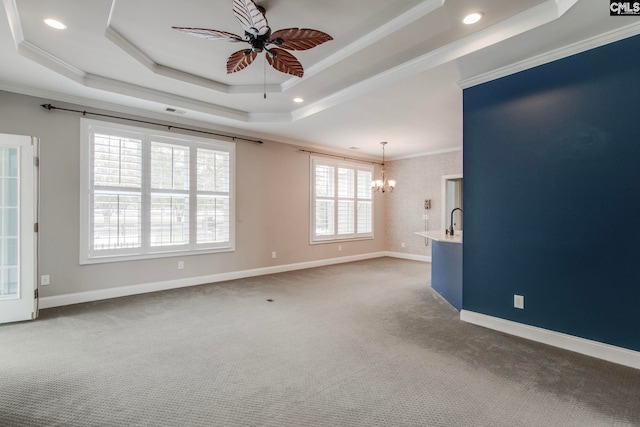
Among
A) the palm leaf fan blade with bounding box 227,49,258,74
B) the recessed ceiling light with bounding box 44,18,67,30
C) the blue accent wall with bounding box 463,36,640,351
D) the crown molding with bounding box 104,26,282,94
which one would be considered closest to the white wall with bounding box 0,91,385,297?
the crown molding with bounding box 104,26,282,94

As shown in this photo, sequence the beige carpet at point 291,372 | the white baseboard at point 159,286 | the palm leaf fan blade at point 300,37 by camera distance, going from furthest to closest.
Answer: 1. the white baseboard at point 159,286
2. the palm leaf fan blade at point 300,37
3. the beige carpet at point 291,372

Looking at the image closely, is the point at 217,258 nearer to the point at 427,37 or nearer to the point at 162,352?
the point at 162,352

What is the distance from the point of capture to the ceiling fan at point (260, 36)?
224 centimetres

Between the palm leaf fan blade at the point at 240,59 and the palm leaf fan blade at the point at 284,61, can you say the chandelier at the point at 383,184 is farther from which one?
the palm leaf fan blade at the point at 240,59

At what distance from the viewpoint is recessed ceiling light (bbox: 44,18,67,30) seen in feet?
8.90

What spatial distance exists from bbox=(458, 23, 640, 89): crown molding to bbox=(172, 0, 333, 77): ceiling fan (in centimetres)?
204

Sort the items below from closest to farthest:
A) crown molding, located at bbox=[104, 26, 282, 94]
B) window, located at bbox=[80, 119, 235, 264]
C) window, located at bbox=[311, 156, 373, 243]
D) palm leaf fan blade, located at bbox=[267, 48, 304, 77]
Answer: palm leaf fan blade, located at bbox=[267, 48, 304, 77] < crown molding, located at bbox=[104, 26, 282, 94] < window, located at bbox=[80, 119, 235, 264] < window, located at bbox=[311, 156, 373, 243]

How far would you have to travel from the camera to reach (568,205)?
288 centimetres

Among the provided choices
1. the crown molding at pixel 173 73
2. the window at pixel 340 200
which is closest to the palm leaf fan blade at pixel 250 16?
the crown molding at pixel 173 73

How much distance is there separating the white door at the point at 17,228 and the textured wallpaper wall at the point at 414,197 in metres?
7.39

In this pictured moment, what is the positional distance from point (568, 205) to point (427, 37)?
6.92ft

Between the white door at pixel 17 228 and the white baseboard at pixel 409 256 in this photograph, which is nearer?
the white door at pixel 17 228

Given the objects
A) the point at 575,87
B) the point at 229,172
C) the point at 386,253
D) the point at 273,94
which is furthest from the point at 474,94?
the point at 386,253

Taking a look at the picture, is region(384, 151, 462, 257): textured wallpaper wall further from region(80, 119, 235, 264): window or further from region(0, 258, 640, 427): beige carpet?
region(80, 119, 235, 264): window
